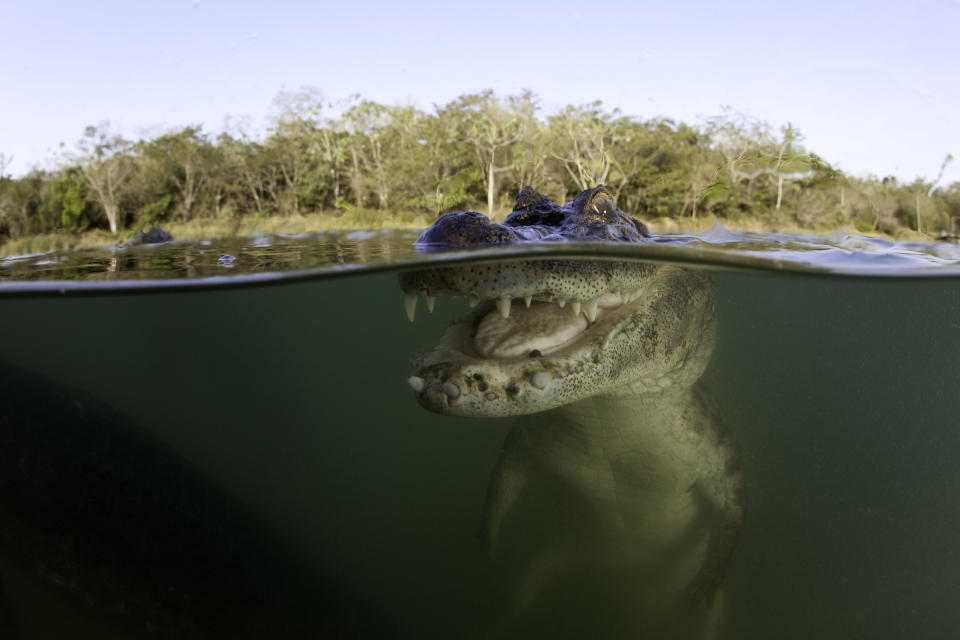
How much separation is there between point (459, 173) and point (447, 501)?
10.2 metres

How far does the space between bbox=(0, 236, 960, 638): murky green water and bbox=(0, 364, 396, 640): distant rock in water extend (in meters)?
0.02

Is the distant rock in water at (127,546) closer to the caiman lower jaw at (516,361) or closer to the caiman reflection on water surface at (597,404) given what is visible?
the caiman reflection on water surface at (597,404)

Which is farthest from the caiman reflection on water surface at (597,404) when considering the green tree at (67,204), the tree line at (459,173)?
the green tree at (67,204)

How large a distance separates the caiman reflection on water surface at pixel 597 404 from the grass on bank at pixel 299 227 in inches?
182

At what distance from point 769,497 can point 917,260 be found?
2968 mm

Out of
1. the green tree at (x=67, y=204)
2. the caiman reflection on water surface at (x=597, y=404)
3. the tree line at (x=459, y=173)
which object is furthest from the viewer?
the green tree at (x=67, y=204)

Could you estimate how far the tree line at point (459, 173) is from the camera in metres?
7.36

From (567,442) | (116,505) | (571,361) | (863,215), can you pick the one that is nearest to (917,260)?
(863,215)

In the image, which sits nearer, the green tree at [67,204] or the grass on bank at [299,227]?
the grass on bank at [299,227]

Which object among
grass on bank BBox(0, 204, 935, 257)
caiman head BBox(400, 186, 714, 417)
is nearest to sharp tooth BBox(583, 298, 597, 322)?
caiman head BBox(400, 186, 714, 417)

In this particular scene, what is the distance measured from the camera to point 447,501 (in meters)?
7.84

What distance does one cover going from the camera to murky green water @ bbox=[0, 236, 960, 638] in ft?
16.0

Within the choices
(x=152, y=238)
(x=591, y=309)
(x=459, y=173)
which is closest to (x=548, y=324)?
(x=591, y=309)

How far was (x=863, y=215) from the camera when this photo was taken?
735cm
